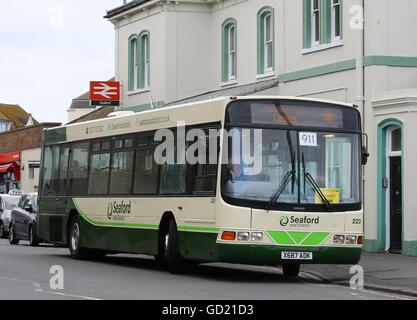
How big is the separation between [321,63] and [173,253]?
35.3 feet

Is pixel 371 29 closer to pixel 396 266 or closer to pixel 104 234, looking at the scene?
pixel 396 266

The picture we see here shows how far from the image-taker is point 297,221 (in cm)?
1748

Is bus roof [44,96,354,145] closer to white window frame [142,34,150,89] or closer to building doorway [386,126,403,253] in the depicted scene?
building doorway [386,126,403,253]

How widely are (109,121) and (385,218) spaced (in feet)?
25.6

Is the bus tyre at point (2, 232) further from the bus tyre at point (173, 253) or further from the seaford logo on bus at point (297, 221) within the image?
the seaford logo on bus at point (297, 221)

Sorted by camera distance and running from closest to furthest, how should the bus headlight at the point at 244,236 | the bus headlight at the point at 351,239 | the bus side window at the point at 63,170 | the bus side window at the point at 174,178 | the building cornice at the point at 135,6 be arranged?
the bus headlight at the point at 244,236
the bus headlight at the point at 351,239
the bus side window at the point at 174,178
the bus side window at the point at 63,170
the building cornice at the point at 135,6

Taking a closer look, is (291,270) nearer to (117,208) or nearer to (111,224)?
(117,208)

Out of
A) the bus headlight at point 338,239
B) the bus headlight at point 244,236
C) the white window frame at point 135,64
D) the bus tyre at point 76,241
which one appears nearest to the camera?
the bus headlight at point 244,236

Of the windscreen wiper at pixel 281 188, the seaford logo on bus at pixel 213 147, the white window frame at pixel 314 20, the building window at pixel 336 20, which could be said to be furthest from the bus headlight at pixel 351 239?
the white window frame at pixel 314 20

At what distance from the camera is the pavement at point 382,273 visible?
17.4m

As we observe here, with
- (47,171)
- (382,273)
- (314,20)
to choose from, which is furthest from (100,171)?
(314,20)

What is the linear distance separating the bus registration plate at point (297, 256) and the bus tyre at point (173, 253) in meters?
Result: 2.31

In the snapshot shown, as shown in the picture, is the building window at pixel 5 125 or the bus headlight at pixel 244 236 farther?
the building window at pixel 5 125

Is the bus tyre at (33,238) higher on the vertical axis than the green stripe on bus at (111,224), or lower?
lower
